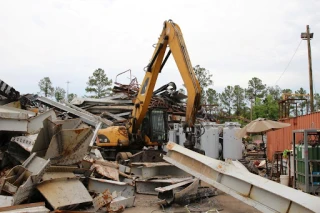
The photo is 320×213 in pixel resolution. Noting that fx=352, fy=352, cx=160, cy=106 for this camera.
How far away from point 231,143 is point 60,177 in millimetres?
10968

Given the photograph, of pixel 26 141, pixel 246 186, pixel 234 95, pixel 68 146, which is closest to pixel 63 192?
pixel 68 146

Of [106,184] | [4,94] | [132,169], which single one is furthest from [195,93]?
[4,94]

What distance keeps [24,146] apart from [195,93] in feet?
15.1

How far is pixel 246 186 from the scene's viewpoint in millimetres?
6070

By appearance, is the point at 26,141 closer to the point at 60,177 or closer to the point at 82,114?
the point at 60,177

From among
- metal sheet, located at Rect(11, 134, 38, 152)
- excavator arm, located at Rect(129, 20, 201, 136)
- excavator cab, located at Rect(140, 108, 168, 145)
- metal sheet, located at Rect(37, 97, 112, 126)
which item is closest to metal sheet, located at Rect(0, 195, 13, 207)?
metal sheet, located at Rect(11, 134, 38, 152)

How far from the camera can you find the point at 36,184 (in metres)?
6.24

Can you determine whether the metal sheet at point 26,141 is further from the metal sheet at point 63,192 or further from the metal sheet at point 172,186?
the metal sheet at point 172,186

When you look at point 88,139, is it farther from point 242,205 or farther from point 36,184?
→ point 242,205

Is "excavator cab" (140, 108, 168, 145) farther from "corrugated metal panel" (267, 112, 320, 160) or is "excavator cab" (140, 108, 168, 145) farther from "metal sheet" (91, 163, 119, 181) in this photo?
"corrugated metal panel" (267, 112, 320, 160)

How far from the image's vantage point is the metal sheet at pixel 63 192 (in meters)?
6.12

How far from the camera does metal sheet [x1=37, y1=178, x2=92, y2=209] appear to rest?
241 inches

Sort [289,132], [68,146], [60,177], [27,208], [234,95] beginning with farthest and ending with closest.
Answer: [234,95], [289,132], [68,146], [60,177], [27,208]

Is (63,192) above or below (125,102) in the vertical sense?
below
